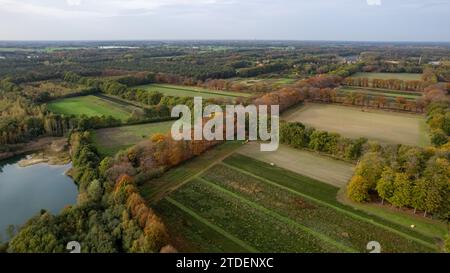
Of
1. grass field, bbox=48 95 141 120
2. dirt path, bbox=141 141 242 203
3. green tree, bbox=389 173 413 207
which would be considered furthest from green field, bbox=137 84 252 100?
green tree, bbox=389 173 413 207

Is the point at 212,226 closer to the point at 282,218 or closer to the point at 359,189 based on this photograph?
the point at 282,218

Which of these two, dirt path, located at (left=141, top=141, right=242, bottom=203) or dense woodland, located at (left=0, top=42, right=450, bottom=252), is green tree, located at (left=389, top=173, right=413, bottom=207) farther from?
dirt path, located at (left=141, top=141, right=242, bottom=203)

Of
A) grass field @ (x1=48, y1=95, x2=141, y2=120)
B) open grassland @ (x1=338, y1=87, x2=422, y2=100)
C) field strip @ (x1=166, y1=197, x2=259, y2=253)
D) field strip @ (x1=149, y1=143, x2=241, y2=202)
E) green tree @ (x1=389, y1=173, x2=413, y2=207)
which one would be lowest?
field strip @ (x1=166, y1=197, x2=259, y2=253)

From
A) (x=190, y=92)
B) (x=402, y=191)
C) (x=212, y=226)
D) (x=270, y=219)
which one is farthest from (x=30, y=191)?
(x=190, y=92)

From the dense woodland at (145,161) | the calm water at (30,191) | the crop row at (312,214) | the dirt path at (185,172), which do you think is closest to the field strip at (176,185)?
the dirt path at (185,172)

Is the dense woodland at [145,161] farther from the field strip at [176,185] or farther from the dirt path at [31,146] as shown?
the field strip at [176,185]

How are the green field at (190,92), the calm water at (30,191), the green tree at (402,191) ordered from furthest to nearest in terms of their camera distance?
the green field at (190,92)
the calm water at (30,191)
the green tree at (402,191)
